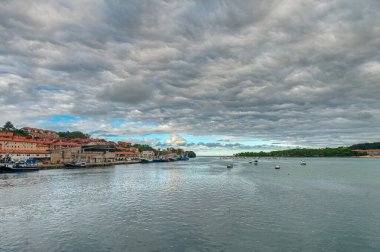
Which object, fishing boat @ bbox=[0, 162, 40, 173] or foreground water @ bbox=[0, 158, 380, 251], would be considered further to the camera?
fishing boat @ bbox=[0, 162, 40, 173]

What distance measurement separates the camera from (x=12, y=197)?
172ft

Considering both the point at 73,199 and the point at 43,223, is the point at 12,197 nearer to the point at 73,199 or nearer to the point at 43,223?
the point at 73,199

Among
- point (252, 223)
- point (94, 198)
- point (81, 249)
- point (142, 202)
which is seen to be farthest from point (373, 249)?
point (94, 198)

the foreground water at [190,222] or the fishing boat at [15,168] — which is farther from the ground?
the fishing boat at [15,168]

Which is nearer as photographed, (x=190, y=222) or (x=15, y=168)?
(x=190, y=222)

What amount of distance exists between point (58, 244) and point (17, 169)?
101052 mm

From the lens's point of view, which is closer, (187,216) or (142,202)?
(187,216)

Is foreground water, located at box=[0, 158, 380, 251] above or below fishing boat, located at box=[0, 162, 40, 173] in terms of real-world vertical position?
below

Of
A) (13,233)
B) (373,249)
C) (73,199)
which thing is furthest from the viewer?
(73,199)

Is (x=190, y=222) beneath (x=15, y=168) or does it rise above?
beneath

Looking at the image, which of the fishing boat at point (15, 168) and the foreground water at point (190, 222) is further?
the fishing boat at point (15, 168)

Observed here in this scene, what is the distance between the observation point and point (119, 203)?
4834cm

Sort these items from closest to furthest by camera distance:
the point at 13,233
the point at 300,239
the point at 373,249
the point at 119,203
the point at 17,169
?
1. the point at 373,249
2. the point at 300,239
3. the point at 13,233
4. the point at 119,203
5. the point at 17,169

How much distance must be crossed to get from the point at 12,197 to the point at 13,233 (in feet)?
81.7
